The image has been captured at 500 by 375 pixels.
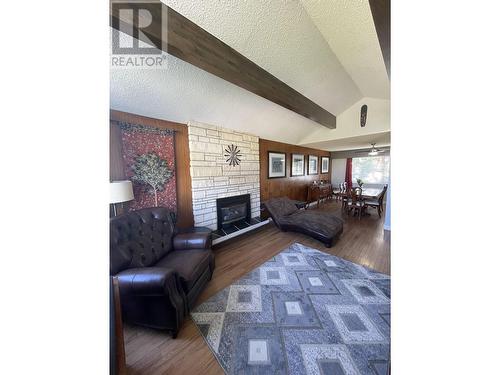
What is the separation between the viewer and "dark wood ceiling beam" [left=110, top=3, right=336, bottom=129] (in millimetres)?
1389

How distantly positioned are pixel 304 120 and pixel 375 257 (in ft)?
10.3

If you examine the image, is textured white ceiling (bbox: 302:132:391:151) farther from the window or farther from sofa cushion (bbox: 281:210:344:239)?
sofa cushion (bbox: 281:210:344:239)

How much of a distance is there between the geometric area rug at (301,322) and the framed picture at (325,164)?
5292 mm

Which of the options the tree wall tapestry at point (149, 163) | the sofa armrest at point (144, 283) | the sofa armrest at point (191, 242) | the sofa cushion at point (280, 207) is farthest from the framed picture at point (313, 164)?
the sofa armrest at point (144, 283)

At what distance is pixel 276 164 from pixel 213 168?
209 cm

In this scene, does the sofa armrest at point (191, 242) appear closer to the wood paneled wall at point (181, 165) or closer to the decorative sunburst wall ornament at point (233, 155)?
the wood paneled wall at point (181, 165)

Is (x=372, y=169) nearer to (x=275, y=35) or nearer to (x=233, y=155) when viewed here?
(x=233, y=155)

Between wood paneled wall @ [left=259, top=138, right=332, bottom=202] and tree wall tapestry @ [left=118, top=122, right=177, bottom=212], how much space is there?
7.43 feet

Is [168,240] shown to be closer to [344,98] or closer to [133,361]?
[133,361]

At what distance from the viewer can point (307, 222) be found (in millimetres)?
3180

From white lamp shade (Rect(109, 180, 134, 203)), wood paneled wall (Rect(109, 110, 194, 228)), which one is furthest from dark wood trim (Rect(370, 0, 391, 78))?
white lamp shade (Rect(109, 180, 134, 203))

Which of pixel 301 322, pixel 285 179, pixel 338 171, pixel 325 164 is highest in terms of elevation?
pixel 325 164

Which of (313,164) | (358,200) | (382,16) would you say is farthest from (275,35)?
(313,164)
